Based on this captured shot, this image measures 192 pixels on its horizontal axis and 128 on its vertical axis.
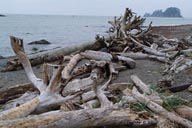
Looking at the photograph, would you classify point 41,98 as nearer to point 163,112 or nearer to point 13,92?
point 13,92

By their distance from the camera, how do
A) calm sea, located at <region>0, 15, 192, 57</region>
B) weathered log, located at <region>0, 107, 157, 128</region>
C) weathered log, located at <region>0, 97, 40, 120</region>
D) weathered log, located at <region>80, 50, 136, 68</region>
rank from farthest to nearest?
calm sea, located at <region>0, 15, 192, 57</region> < weathered log, located at <region>80, 50, 136, 68</region> < weathered log, located at <region>0, 97, 40, 120</region> < weathered log, located at <region>0, 107, 157, 128</region>

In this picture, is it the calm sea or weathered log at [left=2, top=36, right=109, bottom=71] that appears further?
the calm sea

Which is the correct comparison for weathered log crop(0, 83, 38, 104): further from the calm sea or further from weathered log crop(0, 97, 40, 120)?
the calm sea

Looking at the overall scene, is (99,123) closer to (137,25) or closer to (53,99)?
(53,99)

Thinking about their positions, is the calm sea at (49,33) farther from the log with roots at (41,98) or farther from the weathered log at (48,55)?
the log with roots at (41,98)

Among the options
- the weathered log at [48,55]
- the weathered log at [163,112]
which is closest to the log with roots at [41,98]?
the weathered log at [163,112]

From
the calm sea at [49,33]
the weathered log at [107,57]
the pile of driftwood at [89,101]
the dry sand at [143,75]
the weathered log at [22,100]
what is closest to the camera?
the pile of driftwood at [89,101]

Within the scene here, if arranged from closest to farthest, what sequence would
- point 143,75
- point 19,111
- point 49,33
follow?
1. point 19,111
2. point 143,75
3. point 49,33

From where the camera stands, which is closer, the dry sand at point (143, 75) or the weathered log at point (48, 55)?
the dry sand at point (143, 75)

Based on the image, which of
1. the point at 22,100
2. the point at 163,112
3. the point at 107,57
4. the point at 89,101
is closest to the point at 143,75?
the point at 107,57

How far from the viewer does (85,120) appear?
3875mm

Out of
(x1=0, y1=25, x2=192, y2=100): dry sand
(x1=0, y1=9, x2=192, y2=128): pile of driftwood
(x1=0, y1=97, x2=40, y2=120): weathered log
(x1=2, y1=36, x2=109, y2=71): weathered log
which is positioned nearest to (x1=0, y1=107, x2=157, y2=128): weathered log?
(x1=0, y1=9, x2=192, y2=128): pile of driftwood

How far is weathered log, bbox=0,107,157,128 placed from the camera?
3643 millimetres

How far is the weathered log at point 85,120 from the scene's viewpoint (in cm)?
364
